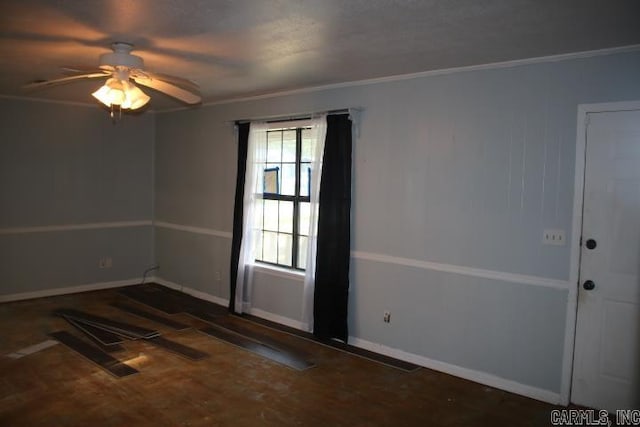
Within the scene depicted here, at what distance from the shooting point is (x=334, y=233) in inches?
176

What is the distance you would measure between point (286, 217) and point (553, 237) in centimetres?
271

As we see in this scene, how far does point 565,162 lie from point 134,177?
5453mm

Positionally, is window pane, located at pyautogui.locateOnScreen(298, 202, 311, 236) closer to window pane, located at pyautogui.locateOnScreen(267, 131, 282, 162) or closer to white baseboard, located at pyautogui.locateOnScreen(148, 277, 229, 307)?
window pane, located at pyautogui.locateOnScreen(267, 131, 282, 162)

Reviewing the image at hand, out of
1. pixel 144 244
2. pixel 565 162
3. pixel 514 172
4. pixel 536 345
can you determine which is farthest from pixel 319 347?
pixel 144 244

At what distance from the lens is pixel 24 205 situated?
5746 millimetres

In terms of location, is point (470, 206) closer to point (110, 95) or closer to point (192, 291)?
point (110, 95)

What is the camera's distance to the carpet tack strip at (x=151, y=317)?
16.0 ft

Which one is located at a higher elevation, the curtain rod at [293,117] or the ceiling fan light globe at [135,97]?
the curtain rod at [293,117]

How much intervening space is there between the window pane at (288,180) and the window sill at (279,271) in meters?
0.82

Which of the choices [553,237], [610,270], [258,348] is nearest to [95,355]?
[258,348]

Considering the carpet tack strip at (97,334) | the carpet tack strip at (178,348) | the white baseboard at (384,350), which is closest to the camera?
the white baseboard at (384,350)

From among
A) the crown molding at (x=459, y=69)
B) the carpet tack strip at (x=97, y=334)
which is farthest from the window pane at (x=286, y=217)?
the carpet tack strip at (x=97, y=334)

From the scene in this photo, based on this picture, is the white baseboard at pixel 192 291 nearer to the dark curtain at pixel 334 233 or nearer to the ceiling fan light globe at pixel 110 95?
the dark curtain at pixel 334 233

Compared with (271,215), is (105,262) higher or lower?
lower
